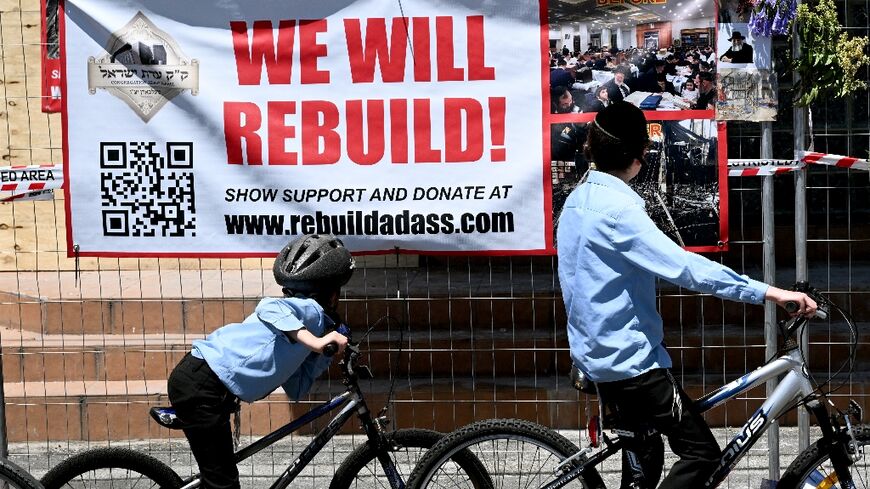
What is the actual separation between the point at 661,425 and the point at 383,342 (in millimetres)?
3157

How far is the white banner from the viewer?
565cm

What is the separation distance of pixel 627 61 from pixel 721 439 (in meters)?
2.24

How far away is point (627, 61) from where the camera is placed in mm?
5598

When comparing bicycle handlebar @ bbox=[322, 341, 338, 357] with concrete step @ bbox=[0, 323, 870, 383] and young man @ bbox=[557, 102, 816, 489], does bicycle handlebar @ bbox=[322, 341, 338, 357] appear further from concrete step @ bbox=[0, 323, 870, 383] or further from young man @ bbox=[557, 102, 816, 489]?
concrete step @ bbox=[0, 323, 870, 383]

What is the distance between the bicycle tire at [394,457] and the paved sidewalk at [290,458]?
4.54 ft

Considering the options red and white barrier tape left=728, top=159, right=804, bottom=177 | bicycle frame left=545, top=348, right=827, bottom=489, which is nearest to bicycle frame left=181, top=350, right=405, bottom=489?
bicycle frame left=545, top=348, right=827, bottom=489

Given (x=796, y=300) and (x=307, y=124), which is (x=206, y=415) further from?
(x=796, y=300)

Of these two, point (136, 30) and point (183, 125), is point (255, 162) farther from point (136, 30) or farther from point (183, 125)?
point (136, 30)

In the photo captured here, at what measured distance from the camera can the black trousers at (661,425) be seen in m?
4.20

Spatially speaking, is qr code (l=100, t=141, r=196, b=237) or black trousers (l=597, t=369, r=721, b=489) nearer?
black trousers (l=597, t=369, r=721, b=489)

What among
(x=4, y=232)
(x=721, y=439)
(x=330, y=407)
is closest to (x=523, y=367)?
(x=721, y=439)

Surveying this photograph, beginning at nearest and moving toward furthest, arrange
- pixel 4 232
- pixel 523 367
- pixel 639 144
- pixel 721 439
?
pixel 639 144
pixel 721 439
pixel 523 367
pixel 4 232

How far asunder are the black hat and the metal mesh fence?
2.13 metres

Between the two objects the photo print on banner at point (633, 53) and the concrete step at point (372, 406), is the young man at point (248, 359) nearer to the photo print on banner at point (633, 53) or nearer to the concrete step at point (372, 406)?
the photo print on banner at point (633, 53)
